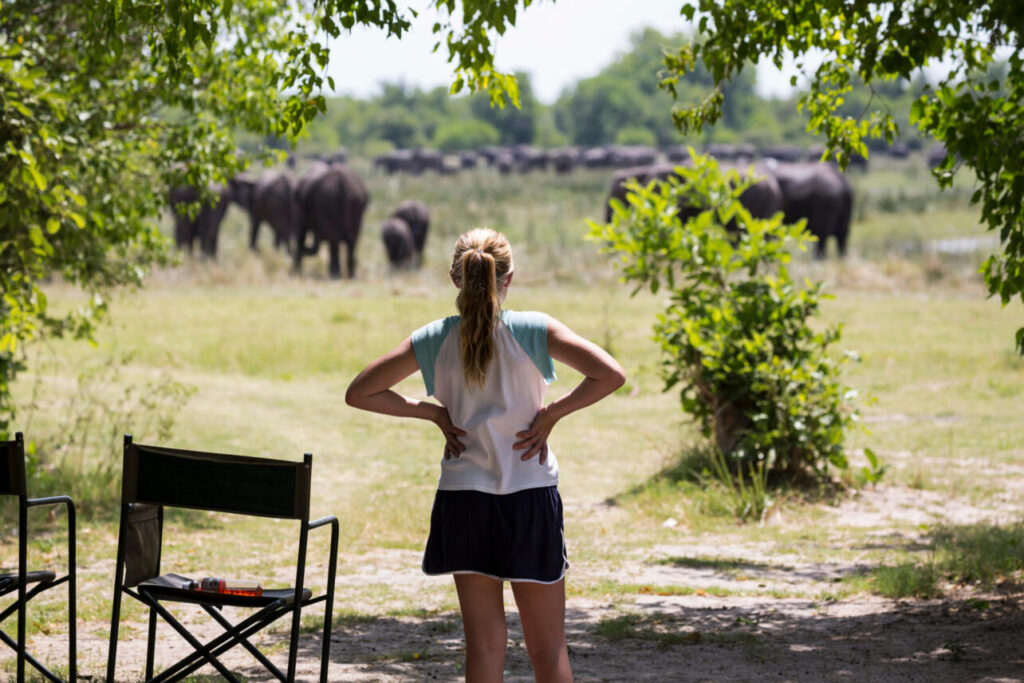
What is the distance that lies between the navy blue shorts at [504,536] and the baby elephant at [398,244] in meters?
24.7

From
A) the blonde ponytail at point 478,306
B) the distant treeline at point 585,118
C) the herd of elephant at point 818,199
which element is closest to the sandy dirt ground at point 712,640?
the blonde ponytail at point 478,306

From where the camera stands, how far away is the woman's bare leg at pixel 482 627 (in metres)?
3.90

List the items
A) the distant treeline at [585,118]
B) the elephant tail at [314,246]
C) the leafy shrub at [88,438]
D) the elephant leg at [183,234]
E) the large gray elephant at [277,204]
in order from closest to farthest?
the leafy shrub at [88,438] < the elephant tail at [314,246] < the elephant leg at [183,234] < the large gray elephant at [277,204] < the distant treeline at [585,118]

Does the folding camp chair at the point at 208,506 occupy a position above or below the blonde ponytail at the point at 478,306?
below

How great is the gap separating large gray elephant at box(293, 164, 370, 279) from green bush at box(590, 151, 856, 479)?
60.4ft

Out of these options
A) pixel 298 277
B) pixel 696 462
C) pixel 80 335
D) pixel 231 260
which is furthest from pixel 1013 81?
pixel 231 260

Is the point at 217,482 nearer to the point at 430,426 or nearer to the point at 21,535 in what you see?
the point at 21,535

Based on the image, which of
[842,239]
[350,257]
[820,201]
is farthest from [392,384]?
[842,239]

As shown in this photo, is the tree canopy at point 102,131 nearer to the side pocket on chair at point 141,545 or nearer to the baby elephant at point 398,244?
the side pocket on chair at point 141,545

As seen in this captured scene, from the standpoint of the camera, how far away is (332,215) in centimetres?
2845

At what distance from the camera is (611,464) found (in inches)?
462

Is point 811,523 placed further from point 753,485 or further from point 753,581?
point 753,581

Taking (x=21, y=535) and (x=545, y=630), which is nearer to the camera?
(x=545, y=630)

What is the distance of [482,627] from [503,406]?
668 mm
